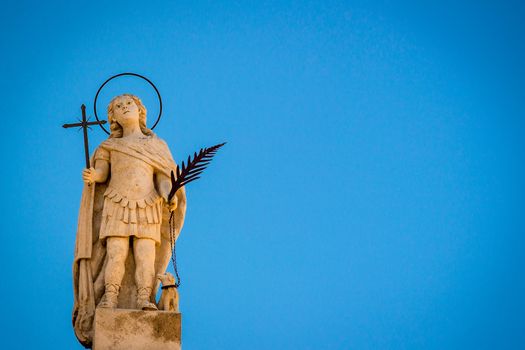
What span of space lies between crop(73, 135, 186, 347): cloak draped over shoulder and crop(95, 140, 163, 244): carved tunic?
16 cm

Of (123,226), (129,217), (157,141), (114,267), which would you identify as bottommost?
(114,267)

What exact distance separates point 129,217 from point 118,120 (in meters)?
1.86

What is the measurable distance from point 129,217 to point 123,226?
16cm

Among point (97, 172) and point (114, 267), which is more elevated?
point (97, 172)

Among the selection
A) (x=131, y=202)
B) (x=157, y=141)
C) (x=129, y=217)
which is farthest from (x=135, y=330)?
(x=157, y=141)

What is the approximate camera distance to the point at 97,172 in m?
16.4

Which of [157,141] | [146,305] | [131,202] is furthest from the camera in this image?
[157,141]

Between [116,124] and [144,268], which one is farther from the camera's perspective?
[116,124]

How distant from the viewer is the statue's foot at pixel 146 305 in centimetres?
1534

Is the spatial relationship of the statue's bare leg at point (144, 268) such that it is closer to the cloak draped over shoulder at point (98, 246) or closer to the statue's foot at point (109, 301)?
the cloak draped over shoulder at point (98, 246)

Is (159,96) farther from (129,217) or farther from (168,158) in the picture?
(129,217)

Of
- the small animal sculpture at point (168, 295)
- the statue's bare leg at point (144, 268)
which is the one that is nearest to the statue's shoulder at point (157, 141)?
the statue's bare leg at point (144, 268)

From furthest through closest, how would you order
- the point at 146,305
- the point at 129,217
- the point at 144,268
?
the point at 129,217 → the point at 144,268 → the point at 146,305

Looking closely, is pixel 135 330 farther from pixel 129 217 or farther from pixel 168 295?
pixel 129 217
